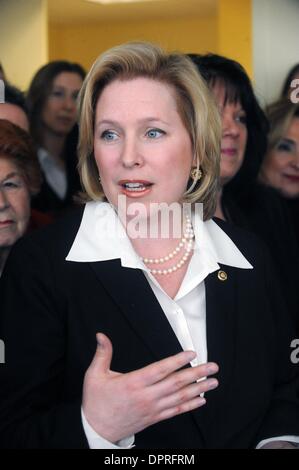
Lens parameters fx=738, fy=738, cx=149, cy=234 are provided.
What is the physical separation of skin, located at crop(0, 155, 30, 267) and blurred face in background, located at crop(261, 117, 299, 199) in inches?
36.2

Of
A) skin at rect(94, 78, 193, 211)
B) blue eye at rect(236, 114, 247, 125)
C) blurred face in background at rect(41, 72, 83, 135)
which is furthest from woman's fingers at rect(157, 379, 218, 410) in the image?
blurred face in background at rect(41, 72, 83, 135)

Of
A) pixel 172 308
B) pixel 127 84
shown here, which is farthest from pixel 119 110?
pixel 172 308

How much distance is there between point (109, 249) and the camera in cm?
155

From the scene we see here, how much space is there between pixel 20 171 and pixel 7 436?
0.85 meters

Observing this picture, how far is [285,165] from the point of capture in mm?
2562

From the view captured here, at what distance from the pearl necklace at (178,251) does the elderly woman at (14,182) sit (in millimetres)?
563

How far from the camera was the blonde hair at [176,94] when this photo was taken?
61.4 inches

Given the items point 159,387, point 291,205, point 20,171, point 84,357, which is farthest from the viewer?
point 291,205

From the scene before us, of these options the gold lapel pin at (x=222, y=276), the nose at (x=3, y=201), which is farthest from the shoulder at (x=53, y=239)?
the nose at (x=3, y=201)

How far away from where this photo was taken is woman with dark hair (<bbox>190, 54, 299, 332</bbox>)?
2.23 metres

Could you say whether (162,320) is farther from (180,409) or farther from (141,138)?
(141,138)

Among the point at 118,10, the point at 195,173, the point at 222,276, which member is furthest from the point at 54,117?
the point at 222,276

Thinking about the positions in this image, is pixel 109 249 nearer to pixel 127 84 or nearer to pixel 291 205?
pixel 127 84

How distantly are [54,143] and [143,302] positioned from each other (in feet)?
5.40
